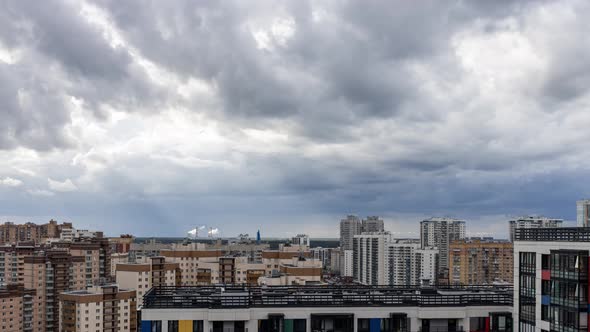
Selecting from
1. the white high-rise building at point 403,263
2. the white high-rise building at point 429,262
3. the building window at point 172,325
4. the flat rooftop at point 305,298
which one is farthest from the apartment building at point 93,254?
the white high-rise building at point 429,262

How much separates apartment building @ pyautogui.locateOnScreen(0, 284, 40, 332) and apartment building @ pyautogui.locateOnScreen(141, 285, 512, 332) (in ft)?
176

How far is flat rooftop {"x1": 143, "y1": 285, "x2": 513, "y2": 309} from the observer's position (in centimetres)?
3469

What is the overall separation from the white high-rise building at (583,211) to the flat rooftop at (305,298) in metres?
28.8

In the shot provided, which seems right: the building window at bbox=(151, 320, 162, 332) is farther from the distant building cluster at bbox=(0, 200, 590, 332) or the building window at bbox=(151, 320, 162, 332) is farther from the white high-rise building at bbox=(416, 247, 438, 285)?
the white high-rise building at bbox=(416, 247, 438, 285)

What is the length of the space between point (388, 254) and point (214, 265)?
7631cm

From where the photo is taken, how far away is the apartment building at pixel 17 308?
3182 inches

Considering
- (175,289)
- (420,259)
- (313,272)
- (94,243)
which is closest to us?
(175,289)

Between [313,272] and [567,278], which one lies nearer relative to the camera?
[567,278]

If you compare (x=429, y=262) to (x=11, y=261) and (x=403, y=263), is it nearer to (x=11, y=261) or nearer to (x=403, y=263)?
(x=403, y=263)

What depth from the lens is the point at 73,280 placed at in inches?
3903

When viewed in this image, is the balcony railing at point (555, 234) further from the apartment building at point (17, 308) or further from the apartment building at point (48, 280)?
the apartment building at point (48, 280)

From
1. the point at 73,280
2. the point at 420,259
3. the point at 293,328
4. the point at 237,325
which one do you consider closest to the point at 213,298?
the point at 237,325

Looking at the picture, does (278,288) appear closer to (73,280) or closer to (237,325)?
(237,325)

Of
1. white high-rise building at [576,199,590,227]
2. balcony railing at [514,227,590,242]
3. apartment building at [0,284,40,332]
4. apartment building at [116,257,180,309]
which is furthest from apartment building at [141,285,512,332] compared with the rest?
apartment building at [116,257,180,309]
